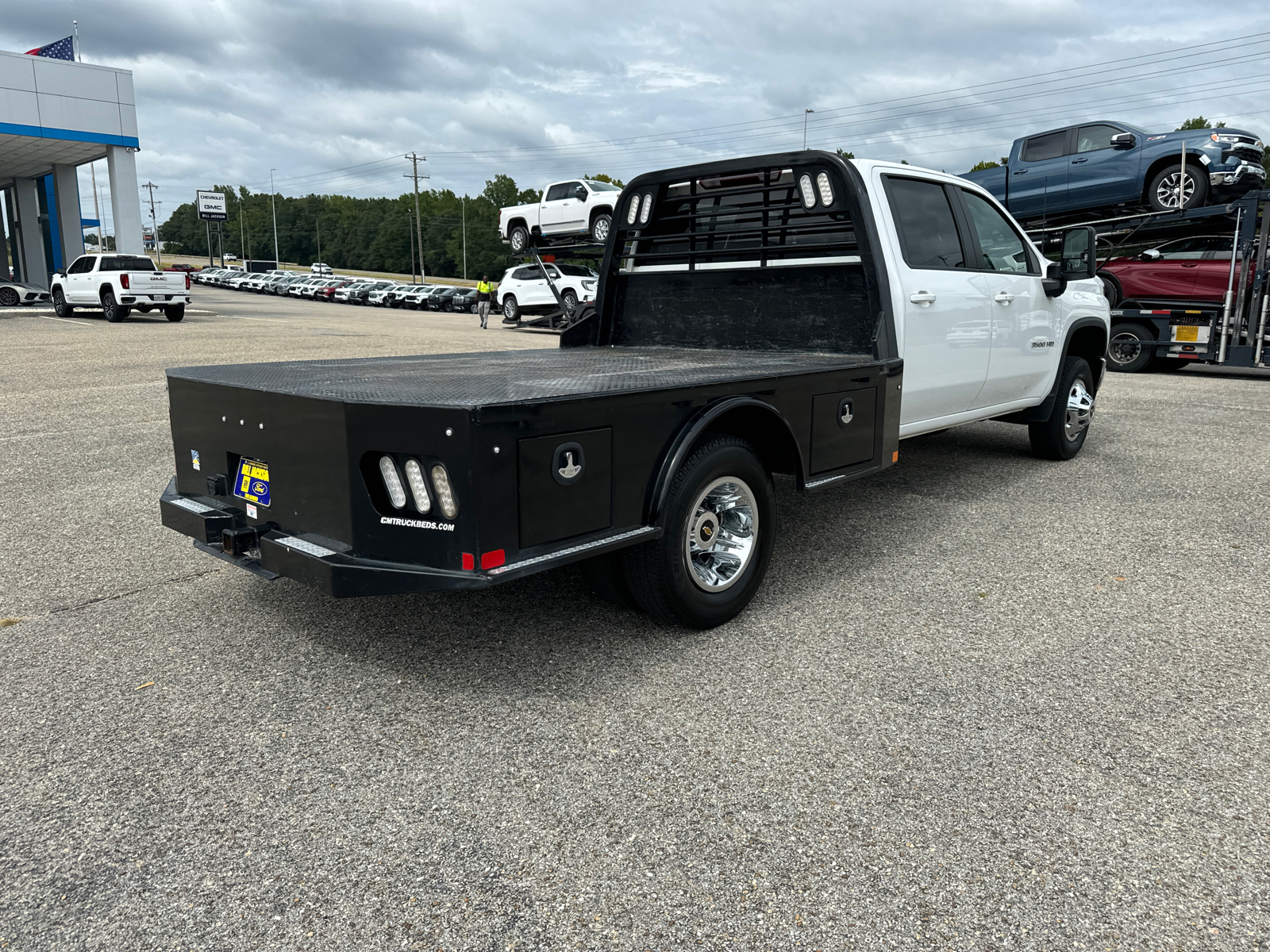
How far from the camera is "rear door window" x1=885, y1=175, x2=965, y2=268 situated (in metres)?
5.11

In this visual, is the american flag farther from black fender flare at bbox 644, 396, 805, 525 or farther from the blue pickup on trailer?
black fender flare at bbox 644, 396, 805, 525

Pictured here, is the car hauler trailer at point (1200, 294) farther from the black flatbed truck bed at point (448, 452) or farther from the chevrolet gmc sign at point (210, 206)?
the chevrolet gmc sign at point (210, 206)

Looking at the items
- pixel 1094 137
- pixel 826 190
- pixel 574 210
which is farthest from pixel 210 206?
pixel 826 190

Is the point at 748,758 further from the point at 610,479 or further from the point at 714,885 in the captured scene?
the point at 610,479

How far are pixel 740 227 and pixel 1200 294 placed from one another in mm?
10361

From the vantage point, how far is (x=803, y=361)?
4.48 meters

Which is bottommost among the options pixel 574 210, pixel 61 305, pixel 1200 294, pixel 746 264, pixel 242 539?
pixel 242 539

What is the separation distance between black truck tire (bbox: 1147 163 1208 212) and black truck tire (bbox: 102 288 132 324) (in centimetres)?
2364

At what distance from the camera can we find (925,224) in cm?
534

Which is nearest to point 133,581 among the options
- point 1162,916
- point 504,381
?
point 504,381

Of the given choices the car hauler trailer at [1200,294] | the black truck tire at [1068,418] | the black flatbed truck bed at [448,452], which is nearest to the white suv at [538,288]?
the car hauler trailer at [1200,294]

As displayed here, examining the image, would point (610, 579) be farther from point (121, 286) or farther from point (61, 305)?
point (61, 305)

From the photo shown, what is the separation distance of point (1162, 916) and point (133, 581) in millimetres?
4381

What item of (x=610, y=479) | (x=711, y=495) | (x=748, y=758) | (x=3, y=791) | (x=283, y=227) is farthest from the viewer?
(x=283, y=227)
